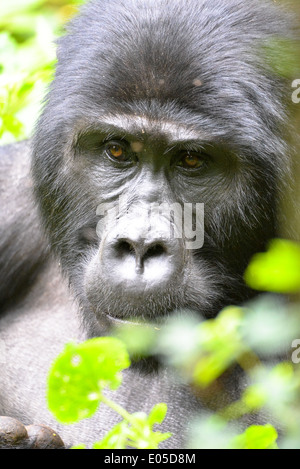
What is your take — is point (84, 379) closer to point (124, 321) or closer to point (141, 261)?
point (141, 261)

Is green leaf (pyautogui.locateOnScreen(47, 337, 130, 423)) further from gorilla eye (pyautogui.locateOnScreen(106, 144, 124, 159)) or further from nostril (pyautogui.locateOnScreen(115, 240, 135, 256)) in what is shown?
gorilla eye (pyautogui.locateOnScreen(106, 144, 124, 159))

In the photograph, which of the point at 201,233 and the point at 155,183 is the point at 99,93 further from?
the point at 201,233

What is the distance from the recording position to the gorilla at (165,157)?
271cm

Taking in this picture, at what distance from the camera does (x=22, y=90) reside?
3904mm

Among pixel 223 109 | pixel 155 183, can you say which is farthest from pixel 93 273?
pixel 223 109

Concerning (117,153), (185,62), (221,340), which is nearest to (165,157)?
(117,153)

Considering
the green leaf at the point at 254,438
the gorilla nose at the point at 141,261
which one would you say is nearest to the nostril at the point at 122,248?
the gorilla nose at the point at 141,261

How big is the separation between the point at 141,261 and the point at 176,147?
1.99ft

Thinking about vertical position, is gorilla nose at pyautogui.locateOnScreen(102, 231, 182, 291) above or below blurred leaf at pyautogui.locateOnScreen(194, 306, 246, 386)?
below

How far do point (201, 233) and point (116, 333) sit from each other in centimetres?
55

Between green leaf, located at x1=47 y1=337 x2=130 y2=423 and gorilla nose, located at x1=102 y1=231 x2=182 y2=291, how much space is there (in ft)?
A: 3.25

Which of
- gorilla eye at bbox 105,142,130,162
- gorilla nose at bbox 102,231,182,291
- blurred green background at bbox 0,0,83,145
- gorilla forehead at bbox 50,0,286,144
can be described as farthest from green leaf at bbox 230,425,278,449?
blurred green background at bbox 0,0,83,145

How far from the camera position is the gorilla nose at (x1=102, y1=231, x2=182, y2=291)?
2564mm

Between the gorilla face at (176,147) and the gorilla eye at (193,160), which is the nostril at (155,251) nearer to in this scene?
the gorilla face at (176,147)
